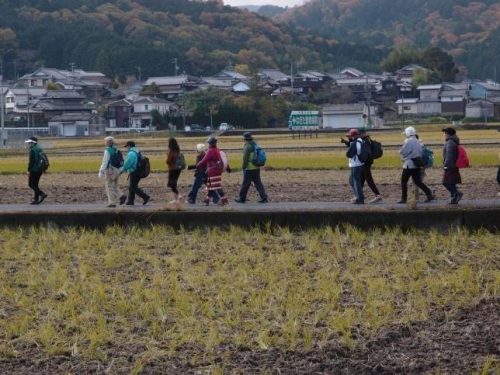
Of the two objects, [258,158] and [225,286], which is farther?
[258,158]

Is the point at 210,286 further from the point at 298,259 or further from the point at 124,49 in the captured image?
the point at 124,49

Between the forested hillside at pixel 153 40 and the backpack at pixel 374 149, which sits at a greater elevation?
the forested hillside at pixel 153 40

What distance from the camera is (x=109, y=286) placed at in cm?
966

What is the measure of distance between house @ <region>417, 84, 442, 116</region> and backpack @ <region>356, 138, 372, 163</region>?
61066 millimetres

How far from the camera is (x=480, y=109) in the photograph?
6912 cm

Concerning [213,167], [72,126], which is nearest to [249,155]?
[213,167]

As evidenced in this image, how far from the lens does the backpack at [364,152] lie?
14.4 meters

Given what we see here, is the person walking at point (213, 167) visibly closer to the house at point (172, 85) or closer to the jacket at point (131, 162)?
the jacket at point (131, 162)

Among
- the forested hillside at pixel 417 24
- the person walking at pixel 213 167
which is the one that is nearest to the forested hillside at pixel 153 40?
the forested hillside at pixel 417 24

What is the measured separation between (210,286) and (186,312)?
42.5 inches

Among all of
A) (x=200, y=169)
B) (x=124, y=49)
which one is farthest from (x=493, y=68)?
(x=200, y=169)

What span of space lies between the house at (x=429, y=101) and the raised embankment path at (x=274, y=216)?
62.4 metres

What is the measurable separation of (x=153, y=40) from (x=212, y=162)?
94.6 m

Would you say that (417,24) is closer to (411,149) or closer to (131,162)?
(131,162)
